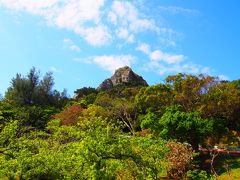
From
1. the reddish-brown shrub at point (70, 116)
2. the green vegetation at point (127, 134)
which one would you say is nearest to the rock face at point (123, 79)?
the green vegetation at point (127, 134)

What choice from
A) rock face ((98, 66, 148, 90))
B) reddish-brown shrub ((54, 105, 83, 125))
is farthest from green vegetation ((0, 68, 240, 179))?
rock face ((98, 66, 148, 90))

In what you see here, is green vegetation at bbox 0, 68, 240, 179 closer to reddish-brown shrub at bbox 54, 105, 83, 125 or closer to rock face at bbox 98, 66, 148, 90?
reddish-brown shrub at bbox 54, 105, 83, 125

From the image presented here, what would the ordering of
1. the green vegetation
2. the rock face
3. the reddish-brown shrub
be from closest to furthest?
the green vegetation, the reddish-brown shrub, the rock face

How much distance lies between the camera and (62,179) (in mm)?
18672

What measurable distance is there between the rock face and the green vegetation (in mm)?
6197

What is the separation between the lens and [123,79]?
80938 mm

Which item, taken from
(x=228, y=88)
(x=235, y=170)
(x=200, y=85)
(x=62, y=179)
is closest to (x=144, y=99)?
(x=200, y=85)

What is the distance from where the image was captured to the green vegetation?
58.6 ft

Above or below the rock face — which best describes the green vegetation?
below

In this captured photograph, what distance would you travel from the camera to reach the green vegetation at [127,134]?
17859 mm

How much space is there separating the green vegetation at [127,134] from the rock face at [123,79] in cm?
620

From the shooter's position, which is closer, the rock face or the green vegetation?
the green vegetation

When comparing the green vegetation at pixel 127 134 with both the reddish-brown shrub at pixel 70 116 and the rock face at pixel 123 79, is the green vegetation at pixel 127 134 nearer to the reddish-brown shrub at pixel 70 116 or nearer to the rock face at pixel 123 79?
the reddish-brown shrub at pixel 70 116

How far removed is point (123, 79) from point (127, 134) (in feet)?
196
